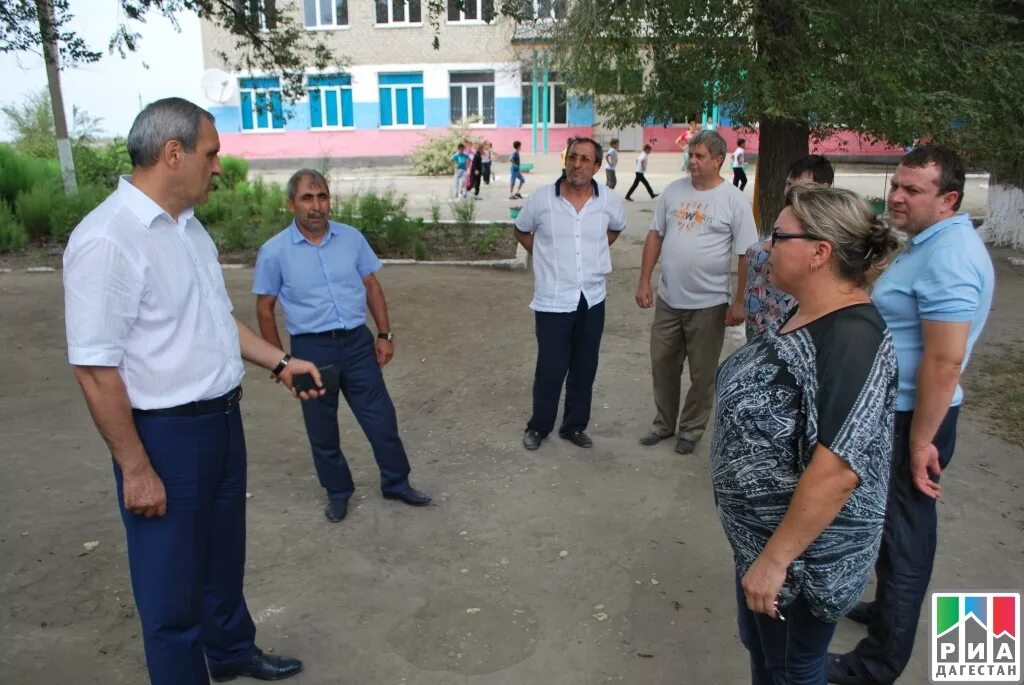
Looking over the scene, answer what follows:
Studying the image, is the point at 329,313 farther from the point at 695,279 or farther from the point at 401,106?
the point at 401,106

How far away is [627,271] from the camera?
35.5 feet

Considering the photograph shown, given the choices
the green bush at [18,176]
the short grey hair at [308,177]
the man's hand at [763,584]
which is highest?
the short grey hair at [308,177]

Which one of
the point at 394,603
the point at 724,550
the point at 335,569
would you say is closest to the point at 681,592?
the point at 724,550

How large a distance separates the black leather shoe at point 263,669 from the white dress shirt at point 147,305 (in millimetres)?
1164

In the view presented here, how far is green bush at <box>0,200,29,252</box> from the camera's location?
38.8 ft

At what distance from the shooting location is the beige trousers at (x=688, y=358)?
5.16 m

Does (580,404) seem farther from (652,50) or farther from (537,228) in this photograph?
(652,50)

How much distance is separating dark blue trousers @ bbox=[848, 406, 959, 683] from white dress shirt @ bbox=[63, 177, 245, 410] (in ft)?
7.52

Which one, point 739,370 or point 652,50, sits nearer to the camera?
point 739,370

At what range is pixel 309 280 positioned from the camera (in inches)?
167

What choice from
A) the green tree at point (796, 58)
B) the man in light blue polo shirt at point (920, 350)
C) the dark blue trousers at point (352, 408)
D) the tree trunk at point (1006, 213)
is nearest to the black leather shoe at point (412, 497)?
the dark blue trousers at point (352, 408)

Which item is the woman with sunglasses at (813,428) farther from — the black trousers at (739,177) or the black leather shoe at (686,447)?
the black trousers at (739,177)

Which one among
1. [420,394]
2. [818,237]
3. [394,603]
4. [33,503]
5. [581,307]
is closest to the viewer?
[818,237]

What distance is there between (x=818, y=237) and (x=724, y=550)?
2.41m
